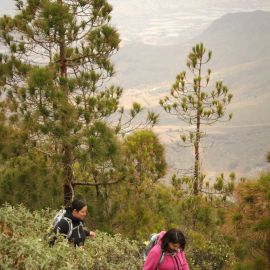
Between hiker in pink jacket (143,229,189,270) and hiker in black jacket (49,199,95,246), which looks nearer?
hiker in pink jacket (143,229,189,270)

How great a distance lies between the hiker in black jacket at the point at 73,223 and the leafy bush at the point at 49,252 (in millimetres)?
142

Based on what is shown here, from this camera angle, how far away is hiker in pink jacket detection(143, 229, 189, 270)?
167 inches

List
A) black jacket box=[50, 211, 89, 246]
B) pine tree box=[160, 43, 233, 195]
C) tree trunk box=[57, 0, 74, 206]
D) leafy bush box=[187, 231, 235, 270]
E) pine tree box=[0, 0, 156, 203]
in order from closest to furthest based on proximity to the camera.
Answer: black jacket box=[50, 211, 89, 246] < pine tree box=[0, 0, 156, 203] < tree trunk box=[57, 0, 74, 206] < leafy bush box=[187, 231, 235, 270] < pine tree box=[160, 43, 233, 195]

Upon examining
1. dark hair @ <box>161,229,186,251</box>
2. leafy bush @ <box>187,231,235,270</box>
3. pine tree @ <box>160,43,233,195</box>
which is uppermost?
pine tree @ <box>160,43,233,195</box>

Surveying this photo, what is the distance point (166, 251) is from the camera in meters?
4.34

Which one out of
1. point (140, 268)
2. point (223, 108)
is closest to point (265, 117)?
point (223, 108)

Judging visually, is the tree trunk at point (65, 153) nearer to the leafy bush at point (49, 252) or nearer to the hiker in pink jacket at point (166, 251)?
the leafy bush at point (49, 252)

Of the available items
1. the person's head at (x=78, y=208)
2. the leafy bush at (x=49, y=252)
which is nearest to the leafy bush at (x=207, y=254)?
the leafy bush at (x=49, y=252)

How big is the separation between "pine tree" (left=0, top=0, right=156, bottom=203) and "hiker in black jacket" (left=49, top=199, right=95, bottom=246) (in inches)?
115

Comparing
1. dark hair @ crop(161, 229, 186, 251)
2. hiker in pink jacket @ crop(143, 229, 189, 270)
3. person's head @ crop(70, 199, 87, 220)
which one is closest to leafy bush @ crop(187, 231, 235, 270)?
person's head @ crop(70, 199, 87, 220)

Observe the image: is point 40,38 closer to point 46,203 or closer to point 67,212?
point 46,203

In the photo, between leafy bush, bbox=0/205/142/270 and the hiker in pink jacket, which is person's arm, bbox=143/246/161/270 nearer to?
the hiker in pink jacket

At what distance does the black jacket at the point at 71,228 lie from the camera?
4934 millimetres

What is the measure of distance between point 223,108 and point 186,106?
127cm
